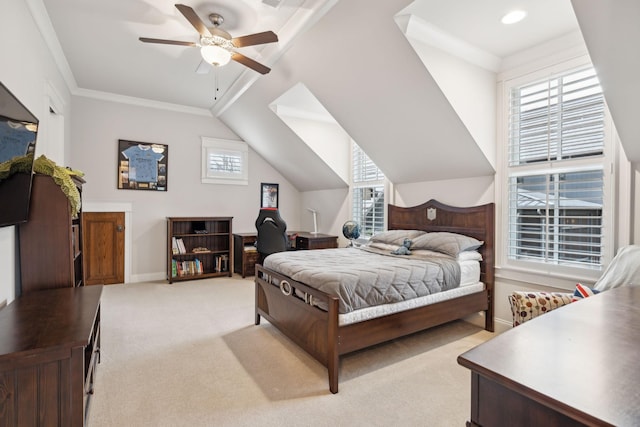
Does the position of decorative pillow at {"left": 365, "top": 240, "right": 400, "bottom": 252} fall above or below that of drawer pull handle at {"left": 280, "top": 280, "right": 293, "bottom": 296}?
above

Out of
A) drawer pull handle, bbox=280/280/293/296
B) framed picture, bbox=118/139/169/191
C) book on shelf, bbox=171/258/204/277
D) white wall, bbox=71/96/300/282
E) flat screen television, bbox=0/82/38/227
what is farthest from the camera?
book on shelf, bbox=171/258/204/277

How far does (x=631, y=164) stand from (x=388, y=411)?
2.58 metres

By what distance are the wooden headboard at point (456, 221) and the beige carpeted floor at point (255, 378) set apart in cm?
75

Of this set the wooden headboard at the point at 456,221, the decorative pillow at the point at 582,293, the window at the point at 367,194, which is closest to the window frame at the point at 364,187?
the window at the point at 367,194

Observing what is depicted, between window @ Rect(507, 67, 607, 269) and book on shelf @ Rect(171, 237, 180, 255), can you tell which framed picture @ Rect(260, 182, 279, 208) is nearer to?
book on shelf @ Rect(171, 237, 180, 255)

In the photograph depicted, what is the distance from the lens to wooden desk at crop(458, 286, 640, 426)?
28.2 inches

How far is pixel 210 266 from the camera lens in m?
5.63

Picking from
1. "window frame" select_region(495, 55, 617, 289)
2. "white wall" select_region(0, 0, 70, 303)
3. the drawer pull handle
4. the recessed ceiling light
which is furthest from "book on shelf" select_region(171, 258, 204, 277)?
the recessed ceiling light

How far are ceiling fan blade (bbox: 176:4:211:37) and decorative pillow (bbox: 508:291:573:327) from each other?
309 centimetres

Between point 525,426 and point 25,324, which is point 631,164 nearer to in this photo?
point 525,426

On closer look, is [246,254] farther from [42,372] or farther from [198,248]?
[42,372]

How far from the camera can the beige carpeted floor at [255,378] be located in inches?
74.9

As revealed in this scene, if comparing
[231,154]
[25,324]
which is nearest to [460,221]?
[25,324]

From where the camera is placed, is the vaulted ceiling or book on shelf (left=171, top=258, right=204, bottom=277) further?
book on shelf (left=171, top=258, right=204, bottom=277)
